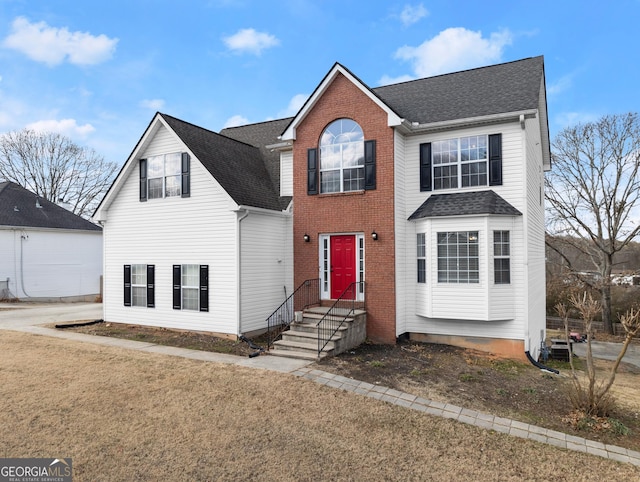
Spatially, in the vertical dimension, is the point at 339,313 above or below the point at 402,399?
above

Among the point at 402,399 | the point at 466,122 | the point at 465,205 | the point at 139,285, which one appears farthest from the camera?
the point at 139,285

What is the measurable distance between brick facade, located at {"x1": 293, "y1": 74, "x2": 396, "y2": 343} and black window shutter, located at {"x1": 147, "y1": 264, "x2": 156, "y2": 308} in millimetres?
5159

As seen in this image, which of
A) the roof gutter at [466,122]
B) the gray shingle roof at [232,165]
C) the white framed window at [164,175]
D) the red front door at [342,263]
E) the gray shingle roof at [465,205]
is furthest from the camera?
the white framed window at [164,175]

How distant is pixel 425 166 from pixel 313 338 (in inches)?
260

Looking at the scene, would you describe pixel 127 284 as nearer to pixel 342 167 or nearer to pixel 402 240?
pixel 342 167

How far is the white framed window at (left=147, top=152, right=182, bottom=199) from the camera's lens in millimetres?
13977

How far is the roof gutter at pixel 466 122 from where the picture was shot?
11547mm

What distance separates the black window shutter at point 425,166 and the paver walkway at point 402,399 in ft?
22.7

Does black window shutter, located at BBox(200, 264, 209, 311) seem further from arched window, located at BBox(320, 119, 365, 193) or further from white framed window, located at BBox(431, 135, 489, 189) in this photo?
white framed window, located at BBox(431, 135, 489, 189)

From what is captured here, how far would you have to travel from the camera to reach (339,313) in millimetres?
12602

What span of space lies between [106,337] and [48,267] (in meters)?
18.3

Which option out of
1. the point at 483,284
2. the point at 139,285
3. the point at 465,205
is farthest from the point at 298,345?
the point at 139,285

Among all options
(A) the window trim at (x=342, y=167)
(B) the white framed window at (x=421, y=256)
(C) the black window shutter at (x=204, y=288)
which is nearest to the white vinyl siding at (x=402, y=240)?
(B) the white framed window at (x=421, y=256)

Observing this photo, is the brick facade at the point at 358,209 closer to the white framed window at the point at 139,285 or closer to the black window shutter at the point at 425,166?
the black window shutter at the point at 425,166
